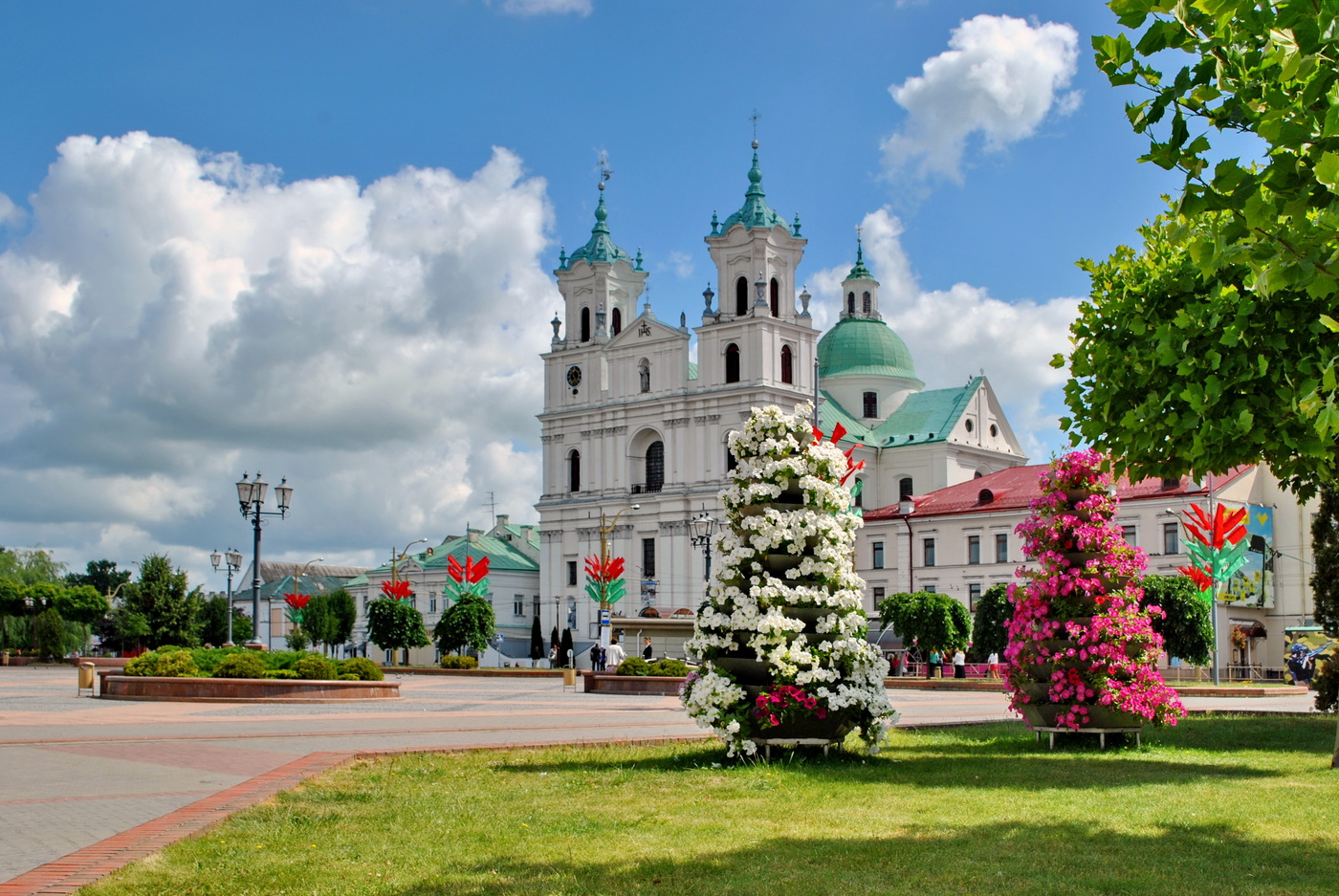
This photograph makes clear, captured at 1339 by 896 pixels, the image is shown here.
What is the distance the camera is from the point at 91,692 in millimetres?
32469

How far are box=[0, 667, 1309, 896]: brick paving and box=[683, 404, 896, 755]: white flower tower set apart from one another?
3.35 metres

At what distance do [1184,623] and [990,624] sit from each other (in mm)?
7955

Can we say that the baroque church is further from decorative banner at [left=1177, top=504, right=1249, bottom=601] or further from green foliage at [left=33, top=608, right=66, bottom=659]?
decorative banner at [left=1177, top=504, right=1249, bottom=601]

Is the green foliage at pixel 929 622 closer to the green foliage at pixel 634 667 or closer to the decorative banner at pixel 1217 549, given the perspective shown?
the decorative banner at pixel 1217 549

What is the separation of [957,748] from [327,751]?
7639mm

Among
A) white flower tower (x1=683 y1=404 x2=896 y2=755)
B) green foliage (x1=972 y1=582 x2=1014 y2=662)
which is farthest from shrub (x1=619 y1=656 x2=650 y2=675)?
green foliage (x1=972 y1=582 x2=1014 y2=662)

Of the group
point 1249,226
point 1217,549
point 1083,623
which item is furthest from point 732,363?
point 1249,226

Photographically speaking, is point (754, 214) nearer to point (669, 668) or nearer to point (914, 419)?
point (914, 419)

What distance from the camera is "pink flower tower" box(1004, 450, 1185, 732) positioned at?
1591 centimetres

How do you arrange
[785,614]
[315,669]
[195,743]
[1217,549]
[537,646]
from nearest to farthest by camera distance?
[785,614], [195,743], [315,669], [1217,549], [537,646]

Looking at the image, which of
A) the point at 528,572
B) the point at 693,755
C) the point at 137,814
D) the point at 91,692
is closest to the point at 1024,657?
the point at 693,755

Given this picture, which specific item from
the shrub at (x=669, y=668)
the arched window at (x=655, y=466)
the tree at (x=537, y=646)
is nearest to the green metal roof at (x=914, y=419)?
the arched window at (x=655, y=466)

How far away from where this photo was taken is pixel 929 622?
188ft

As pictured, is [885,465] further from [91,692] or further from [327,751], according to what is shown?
[327,751]
